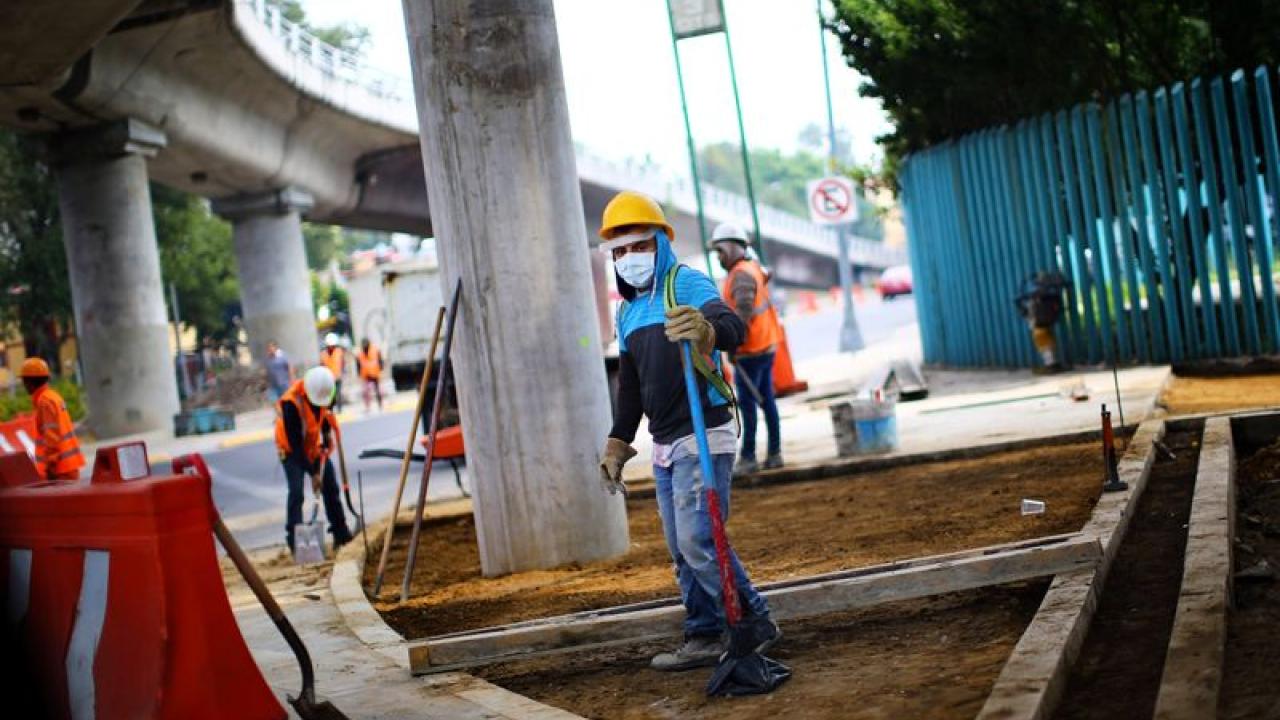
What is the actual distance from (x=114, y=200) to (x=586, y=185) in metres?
24.1

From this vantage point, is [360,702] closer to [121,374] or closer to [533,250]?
[533,250]

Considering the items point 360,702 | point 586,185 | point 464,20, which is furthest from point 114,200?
point 360,702

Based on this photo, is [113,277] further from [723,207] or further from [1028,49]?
[723,207]

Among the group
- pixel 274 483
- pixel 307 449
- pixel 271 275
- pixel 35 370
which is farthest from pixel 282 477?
pixel 271 275

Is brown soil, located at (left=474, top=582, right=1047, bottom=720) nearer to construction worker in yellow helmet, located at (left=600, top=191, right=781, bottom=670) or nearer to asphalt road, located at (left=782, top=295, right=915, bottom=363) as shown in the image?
construction worker in yellow helmet, located at (left=600, top=191, right=781, bottom=670)

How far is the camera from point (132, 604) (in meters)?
5.97

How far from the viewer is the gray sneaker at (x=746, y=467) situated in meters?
13.4

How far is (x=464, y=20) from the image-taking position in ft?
33.9

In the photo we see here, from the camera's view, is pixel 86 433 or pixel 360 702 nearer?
pixel 360 702

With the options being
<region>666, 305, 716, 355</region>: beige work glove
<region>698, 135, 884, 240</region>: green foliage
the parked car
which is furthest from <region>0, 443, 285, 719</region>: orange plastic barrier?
<region>698, 135, 884, 240</region>: green foliage

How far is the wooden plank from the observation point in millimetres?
6895

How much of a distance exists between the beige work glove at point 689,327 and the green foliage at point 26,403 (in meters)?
32.2

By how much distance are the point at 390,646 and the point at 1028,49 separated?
1320cm

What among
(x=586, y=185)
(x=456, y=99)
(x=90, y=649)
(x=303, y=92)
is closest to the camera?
(x=90, y=649)
